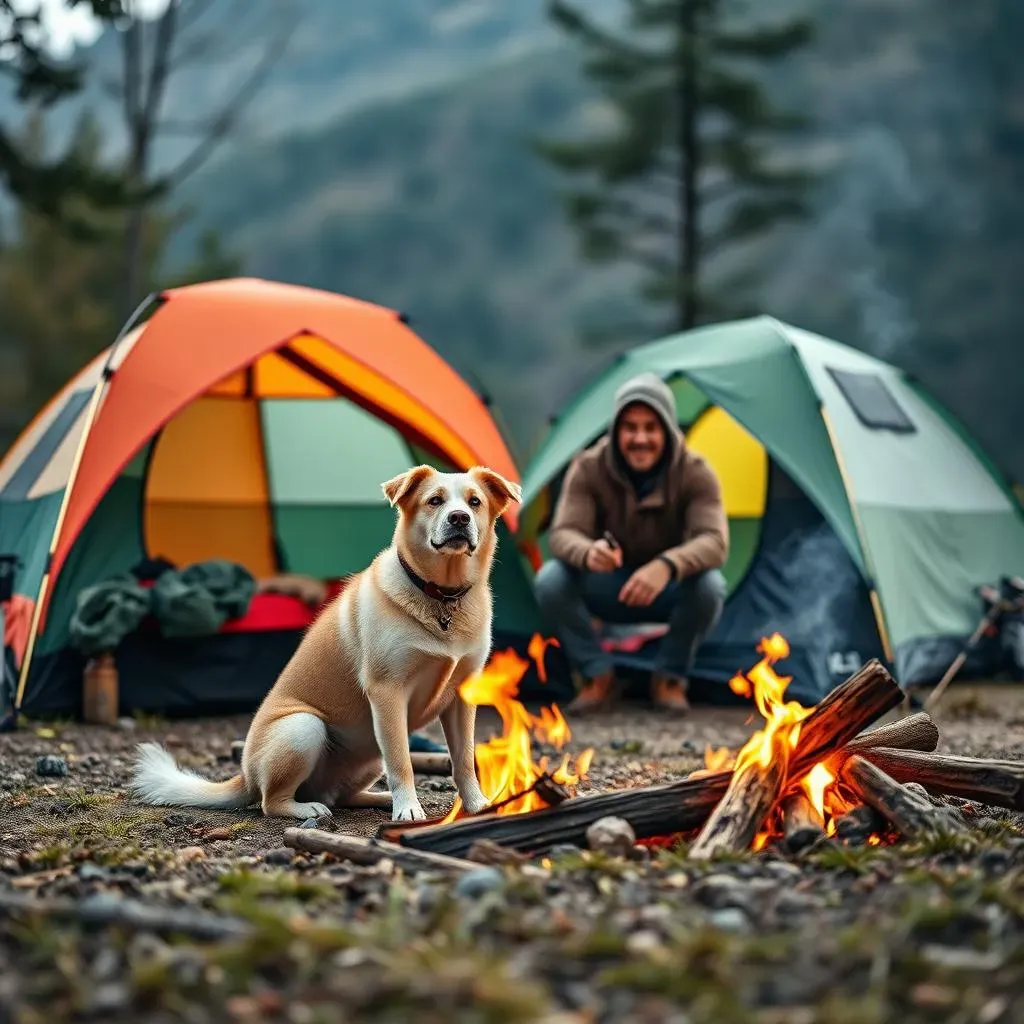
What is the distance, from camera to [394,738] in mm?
4480

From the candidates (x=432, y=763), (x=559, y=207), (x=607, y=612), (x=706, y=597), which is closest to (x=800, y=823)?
(x=432, y=763)

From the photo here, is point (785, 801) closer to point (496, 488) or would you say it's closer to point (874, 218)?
point (496, 488)

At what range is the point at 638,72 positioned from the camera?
63.0 ft

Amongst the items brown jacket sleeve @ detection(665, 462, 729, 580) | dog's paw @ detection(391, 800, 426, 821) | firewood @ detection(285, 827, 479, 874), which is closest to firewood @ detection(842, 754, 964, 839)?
firewood @ detection(285, 827, 479, 874)

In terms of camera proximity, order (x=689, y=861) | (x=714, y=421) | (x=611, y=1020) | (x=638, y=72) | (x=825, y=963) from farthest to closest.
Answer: (x=638, y=72)
(x=714, y=421)
(x=689, y=861)
(x=825, y=963)
(x=611, y=1020)

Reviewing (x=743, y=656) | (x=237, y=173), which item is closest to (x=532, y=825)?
(x=743, y=656)

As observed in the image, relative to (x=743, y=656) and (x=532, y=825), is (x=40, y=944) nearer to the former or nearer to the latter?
(x=532, y=825)

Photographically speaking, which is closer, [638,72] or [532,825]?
[532,825]

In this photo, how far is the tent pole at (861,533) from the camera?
7281 mm

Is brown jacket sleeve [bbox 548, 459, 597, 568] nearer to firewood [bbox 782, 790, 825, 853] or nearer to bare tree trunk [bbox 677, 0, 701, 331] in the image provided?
firewood [bbox 782, 790, 825, 853]

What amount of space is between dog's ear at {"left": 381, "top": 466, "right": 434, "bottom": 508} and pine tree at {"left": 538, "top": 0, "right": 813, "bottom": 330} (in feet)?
47.6

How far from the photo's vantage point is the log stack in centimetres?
361

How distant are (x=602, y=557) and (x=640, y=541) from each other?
1.90ft

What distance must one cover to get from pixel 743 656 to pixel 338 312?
3223mm
